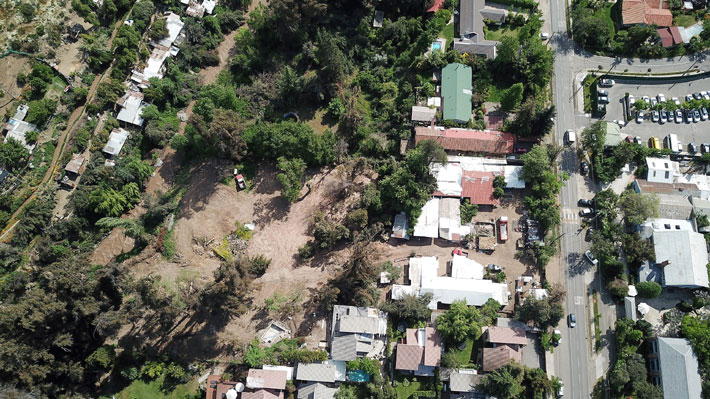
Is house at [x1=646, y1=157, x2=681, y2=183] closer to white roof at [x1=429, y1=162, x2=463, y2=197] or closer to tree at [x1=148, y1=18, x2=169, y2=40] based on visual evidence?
white roof at [x1=429, y1=162, x2=463, y2=197]

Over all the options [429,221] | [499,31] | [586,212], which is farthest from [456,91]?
[586,212]

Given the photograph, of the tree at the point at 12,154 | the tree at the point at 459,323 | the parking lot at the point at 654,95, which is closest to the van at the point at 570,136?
the parking lot at the point at 654,95

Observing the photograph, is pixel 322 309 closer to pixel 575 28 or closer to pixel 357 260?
pixel 357 260

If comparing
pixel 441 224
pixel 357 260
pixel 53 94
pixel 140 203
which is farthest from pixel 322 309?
pixel 53 94

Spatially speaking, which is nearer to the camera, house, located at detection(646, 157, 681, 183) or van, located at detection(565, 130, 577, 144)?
house, located at detection(646, 157, 681, 183)

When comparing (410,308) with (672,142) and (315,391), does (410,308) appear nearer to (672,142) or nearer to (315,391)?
(315,391)

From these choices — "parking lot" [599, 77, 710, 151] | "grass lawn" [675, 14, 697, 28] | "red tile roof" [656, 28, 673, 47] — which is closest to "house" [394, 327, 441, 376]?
"parking lot" [599, 77, 710, 151]

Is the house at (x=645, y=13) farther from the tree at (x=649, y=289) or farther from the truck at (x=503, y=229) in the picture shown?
the tree at (x=649, y=289)

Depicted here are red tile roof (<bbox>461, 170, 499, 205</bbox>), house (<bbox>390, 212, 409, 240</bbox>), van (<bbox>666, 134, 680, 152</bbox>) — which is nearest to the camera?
house (<bbox>390, 212, 409, 240</bbox>)
